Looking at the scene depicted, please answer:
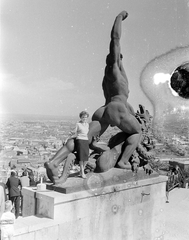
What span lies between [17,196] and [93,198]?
1.48 metres

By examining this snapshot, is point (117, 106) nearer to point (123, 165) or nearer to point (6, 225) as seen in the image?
point (123, 165)

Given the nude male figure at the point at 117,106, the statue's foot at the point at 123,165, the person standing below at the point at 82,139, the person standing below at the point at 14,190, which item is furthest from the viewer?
the person standing below at the point at 14,190

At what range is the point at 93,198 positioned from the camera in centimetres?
371

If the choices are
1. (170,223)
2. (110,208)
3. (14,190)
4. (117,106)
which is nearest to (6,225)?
(110,208)

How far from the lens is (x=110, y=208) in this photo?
3.94 metres

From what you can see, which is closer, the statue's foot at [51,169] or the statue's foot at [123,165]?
the statue's foot at [51,169]

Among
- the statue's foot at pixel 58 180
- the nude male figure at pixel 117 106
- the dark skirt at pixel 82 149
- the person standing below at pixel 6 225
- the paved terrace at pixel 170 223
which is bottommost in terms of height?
the paved terrace at pixel 170 223

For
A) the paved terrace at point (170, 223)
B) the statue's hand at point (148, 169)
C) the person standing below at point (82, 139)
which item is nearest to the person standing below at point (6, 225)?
the paved terrace at point (170, 223)

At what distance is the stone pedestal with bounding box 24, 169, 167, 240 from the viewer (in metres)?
3.41

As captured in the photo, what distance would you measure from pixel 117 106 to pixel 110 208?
1.37 m

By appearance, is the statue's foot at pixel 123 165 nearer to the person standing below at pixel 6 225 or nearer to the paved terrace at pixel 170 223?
the paved terrace at pixel 170 223

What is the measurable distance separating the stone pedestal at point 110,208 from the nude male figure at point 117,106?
1.47 ft

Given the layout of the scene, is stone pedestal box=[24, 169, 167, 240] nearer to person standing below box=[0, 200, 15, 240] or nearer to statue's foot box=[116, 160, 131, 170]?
statue's foot box=[116, 160, 131, 170]

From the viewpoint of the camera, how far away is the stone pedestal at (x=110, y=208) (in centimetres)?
341
